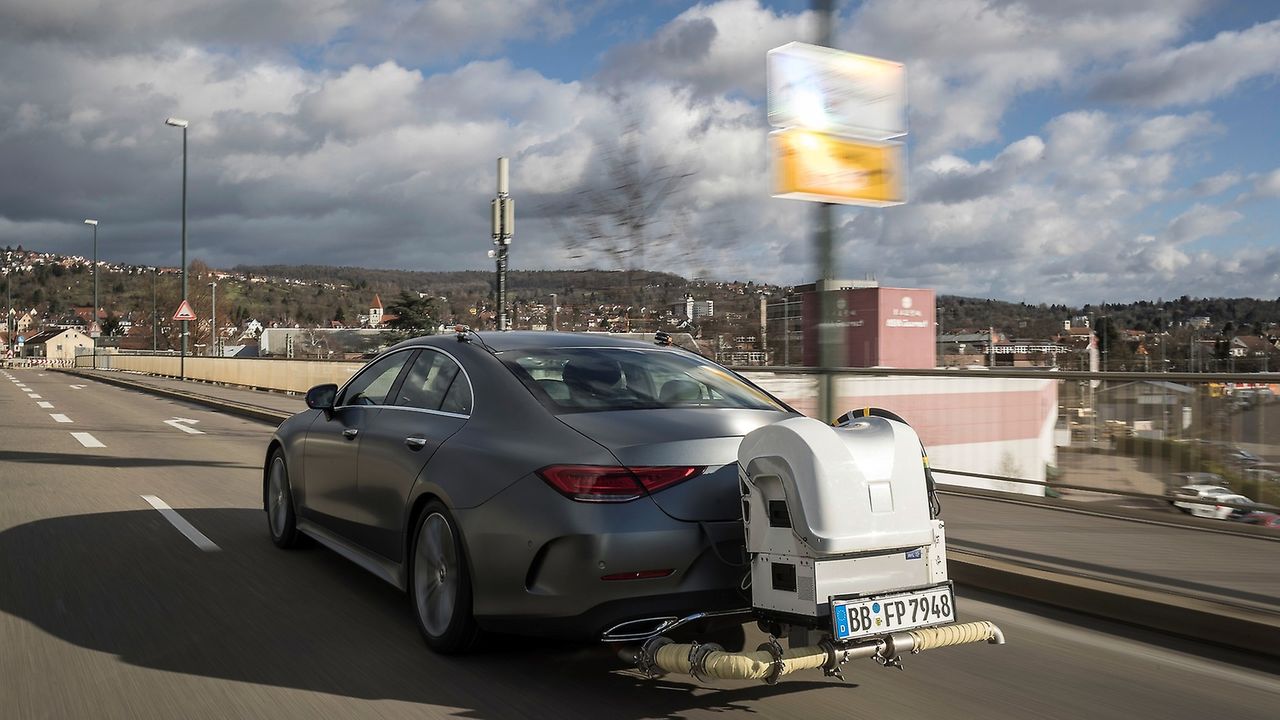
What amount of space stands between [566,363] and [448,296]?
56.3ft

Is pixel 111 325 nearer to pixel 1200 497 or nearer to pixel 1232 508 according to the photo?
pixel 1200 497

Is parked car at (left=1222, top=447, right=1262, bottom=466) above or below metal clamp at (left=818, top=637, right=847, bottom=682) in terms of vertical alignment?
above

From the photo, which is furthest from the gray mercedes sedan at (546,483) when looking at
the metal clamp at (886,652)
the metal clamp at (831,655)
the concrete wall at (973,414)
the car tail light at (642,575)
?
the concrete wall at (973,414)

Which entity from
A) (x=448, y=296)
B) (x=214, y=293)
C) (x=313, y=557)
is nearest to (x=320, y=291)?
(x=214, y=293)

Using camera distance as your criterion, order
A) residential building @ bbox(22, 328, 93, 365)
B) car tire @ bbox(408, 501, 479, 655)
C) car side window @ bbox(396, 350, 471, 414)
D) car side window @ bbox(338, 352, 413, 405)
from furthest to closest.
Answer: residential building @ bbox(22, 328, 93, 365)
car side window @ bbox(338, 352, 413, 405)
car side window @ bbox(396, 350, 471, 414)
car tire @ bbox(408, 501, 479, 655)

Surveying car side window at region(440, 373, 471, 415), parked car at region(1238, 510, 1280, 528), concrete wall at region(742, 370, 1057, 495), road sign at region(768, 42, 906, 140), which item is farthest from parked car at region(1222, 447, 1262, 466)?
car side window at region(440, 373, 471, 415)

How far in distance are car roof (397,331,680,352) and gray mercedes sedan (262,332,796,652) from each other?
0.02 meters

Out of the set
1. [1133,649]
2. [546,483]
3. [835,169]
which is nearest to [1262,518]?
[1133,649]

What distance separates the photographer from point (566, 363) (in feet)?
16.4

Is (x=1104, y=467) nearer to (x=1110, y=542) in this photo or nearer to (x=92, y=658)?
(x=1110, y=542)

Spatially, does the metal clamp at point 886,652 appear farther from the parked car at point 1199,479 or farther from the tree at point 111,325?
the tree at point 111,325

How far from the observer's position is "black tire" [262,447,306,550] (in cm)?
704

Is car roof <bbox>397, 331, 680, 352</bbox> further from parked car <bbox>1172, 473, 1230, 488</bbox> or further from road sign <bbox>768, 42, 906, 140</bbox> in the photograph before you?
parked car <bbox>1172, 473, 1230, 488</bbox>

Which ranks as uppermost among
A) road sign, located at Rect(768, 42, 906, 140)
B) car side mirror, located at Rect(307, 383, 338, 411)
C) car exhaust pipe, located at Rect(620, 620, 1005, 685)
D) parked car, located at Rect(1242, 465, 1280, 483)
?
road sign, located at Rect(768, 42, 906, 140)
